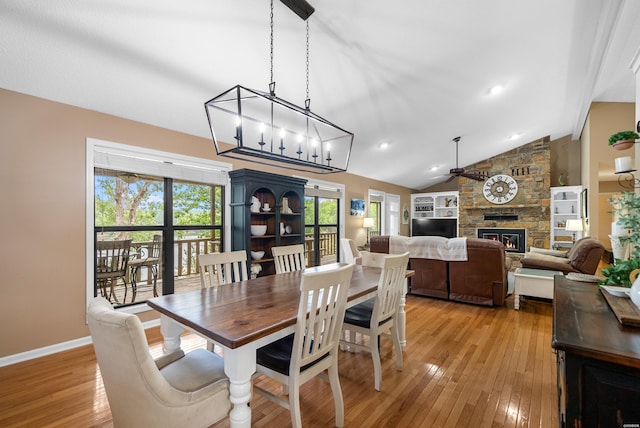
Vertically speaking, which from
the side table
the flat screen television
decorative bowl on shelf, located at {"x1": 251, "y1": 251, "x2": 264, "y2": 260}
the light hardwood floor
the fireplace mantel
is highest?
Result: the fireplace mantel

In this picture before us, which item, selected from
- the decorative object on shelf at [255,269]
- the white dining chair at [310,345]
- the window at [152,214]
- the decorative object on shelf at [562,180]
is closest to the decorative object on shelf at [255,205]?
the window at [152,214]

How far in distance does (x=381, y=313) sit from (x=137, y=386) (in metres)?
1.63

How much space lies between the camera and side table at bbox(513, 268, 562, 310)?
12.0ft

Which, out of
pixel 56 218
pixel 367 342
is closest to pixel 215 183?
pixel 56 218

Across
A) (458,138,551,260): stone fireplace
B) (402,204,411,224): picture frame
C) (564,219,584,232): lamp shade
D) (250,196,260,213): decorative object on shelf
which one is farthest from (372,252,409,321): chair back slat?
(402,204,411,224): picture frame

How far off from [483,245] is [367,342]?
2.28 m

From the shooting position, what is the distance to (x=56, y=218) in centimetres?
263

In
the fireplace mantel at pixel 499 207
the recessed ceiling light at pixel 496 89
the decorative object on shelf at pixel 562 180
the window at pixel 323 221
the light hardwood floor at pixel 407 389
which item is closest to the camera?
the light hardwood floor at pixel 407 389

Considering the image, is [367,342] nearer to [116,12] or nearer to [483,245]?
[483,245]

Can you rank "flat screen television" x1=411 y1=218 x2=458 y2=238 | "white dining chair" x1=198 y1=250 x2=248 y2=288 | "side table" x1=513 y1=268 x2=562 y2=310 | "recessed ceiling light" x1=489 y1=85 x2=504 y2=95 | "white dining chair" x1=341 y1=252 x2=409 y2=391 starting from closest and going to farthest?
"white dining chair" x1=341 y1=252 x2=409 y2=391 < "white dining chair" x1=198 y1=250 x2=248 y2=288 < "side table" x1=513 y1=268 x2=562 y2=310 < "recessed ceiling light" x1=489 y1=85 x2=504 y2=95 < "flat screen television" x1=411 y1=218 x2=458 y2=238

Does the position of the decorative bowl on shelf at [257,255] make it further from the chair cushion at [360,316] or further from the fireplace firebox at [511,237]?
the fireplace firebox at [511,237]

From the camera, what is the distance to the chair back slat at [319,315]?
147 centimetres

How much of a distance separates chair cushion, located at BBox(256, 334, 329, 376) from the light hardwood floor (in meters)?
0.46

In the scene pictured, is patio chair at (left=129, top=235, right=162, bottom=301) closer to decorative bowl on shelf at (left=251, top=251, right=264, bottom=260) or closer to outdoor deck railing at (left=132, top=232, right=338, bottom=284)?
outdoor deck railing at (left=132, top=232, right=338, bottom=284)
